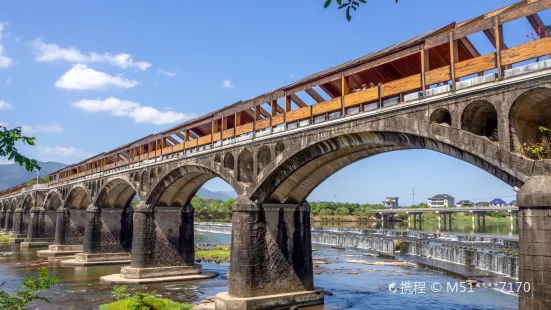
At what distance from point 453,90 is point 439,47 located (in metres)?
2.70

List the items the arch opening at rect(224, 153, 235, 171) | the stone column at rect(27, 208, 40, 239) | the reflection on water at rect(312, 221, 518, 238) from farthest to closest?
1. the reflection on water at rect(312, 221, 518, 238)
2. the stone column at rect(27, 208, 40, 239)
3. the arch opening at rect(224, 153, 235, 171)

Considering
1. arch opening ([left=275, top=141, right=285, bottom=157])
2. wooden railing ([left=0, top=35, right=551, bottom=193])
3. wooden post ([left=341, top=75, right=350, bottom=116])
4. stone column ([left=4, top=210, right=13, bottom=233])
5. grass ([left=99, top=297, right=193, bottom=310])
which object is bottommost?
grass ([left=99, top=297, right=193, bottom=310])

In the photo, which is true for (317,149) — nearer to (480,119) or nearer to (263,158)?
(263,158)

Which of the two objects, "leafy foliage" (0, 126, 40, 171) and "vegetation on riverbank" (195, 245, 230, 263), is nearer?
"leafy foliage" (0, 126, 40, 171)

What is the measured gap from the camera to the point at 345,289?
28734 millimetres

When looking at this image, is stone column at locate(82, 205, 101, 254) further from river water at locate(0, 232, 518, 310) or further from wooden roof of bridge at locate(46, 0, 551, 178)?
wooden roof of bridge at locate(46, 0, 551, 178)

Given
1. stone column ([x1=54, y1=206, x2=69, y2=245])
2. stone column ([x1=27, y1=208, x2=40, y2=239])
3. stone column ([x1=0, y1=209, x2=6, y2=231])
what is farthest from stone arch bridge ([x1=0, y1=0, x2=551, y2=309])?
stone column ([x1=0, y1=209, x2=6, y2=231])

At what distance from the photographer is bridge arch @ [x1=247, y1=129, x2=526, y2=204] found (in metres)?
13.5

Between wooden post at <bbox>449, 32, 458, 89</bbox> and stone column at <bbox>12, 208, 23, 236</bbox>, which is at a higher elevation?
wooden post at <bbox>449, 32, 458, 89</bbox>

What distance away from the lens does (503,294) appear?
2616 centimetres

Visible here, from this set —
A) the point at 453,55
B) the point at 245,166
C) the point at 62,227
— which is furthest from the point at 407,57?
the point at 62,227

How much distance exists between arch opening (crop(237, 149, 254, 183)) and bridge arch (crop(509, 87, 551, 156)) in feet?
47.8

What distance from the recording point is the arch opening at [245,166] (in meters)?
24.6

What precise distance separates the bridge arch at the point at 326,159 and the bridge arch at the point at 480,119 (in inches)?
34.2
